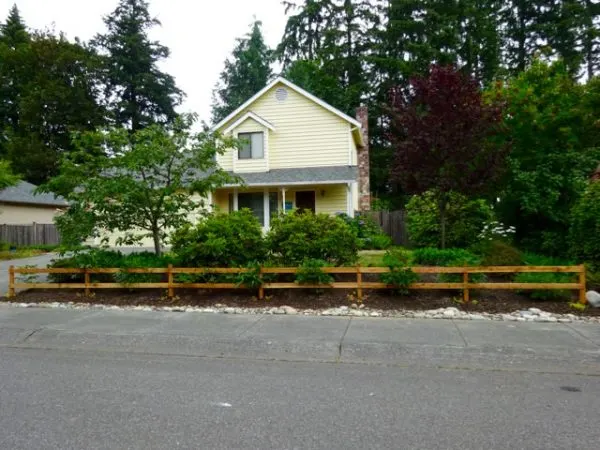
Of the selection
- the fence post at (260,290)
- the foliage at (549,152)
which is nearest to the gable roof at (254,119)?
the foliage at (549,152)

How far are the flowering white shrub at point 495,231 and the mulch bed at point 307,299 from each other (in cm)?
498

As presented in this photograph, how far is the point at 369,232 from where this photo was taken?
1623 centimetres

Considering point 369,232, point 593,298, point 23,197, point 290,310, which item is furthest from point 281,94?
point 23,197

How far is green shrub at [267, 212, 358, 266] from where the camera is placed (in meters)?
7.94

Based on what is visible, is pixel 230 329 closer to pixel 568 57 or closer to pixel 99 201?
pixel 99 201

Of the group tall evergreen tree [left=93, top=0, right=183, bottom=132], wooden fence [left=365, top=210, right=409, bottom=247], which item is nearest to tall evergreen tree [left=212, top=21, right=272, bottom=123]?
tall evergreen tree [left=93, top=0, right=183, bottom=132]

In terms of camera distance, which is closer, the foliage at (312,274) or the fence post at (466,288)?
the fence post at (466,288)

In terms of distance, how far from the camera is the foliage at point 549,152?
35.4 ft

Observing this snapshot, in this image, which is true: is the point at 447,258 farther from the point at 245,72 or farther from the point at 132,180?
the point at 245,72

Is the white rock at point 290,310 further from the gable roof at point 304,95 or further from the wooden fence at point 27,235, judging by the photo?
the wooden fence at point 27,235

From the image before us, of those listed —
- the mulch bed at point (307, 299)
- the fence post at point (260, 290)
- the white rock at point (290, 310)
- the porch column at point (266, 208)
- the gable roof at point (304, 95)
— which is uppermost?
the gable roof at point (304, 95)

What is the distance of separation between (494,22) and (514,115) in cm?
2436

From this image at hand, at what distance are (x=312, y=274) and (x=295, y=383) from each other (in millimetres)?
3373

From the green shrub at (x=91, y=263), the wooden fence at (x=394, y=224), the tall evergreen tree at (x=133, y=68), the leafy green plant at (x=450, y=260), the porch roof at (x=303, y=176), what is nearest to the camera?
the leafy green plant at (x=450, y=260)
